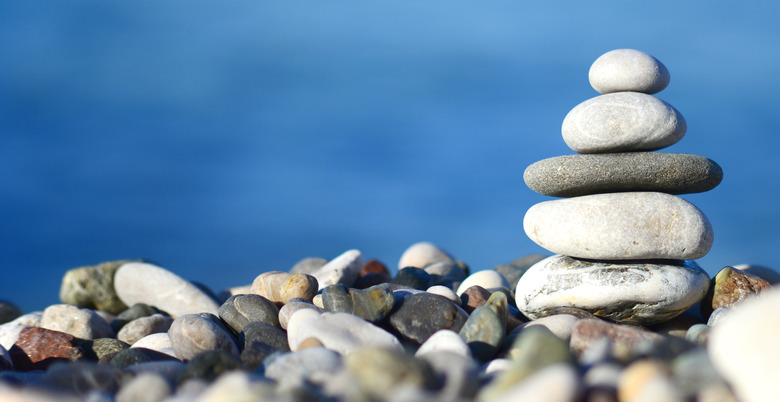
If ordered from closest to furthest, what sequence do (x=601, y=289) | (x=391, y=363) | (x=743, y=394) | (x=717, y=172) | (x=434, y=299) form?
(x=743, y=394) → (x=391, y=363) → (x=434, y=299) → (x=601, y=289) → (x=717, y=172)

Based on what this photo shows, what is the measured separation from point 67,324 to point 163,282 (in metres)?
2.19

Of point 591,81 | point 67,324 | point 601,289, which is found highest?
point 67,324

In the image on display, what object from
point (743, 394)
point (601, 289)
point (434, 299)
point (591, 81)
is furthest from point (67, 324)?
point (743, 394)

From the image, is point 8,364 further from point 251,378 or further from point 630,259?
point 630,259

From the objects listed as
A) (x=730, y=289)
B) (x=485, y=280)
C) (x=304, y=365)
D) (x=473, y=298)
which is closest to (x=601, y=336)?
(x=473, y=298)

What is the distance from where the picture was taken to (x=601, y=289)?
594cm

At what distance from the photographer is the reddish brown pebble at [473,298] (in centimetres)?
627

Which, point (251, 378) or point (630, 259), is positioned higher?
point (251, 378)

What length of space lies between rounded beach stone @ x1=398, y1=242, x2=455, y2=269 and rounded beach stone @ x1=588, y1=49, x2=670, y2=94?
5797 mm

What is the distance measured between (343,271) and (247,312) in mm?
2219

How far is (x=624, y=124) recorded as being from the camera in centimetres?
604

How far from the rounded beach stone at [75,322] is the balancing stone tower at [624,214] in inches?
201

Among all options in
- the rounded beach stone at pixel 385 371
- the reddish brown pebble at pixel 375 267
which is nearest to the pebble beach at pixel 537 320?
the rounded beach stone at pixel 385 371

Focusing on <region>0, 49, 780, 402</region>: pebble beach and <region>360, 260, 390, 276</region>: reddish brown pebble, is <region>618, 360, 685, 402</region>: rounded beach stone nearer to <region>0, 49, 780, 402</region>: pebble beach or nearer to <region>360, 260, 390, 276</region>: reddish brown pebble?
<region>0, 49, 780, 402</region>: pebble beach
